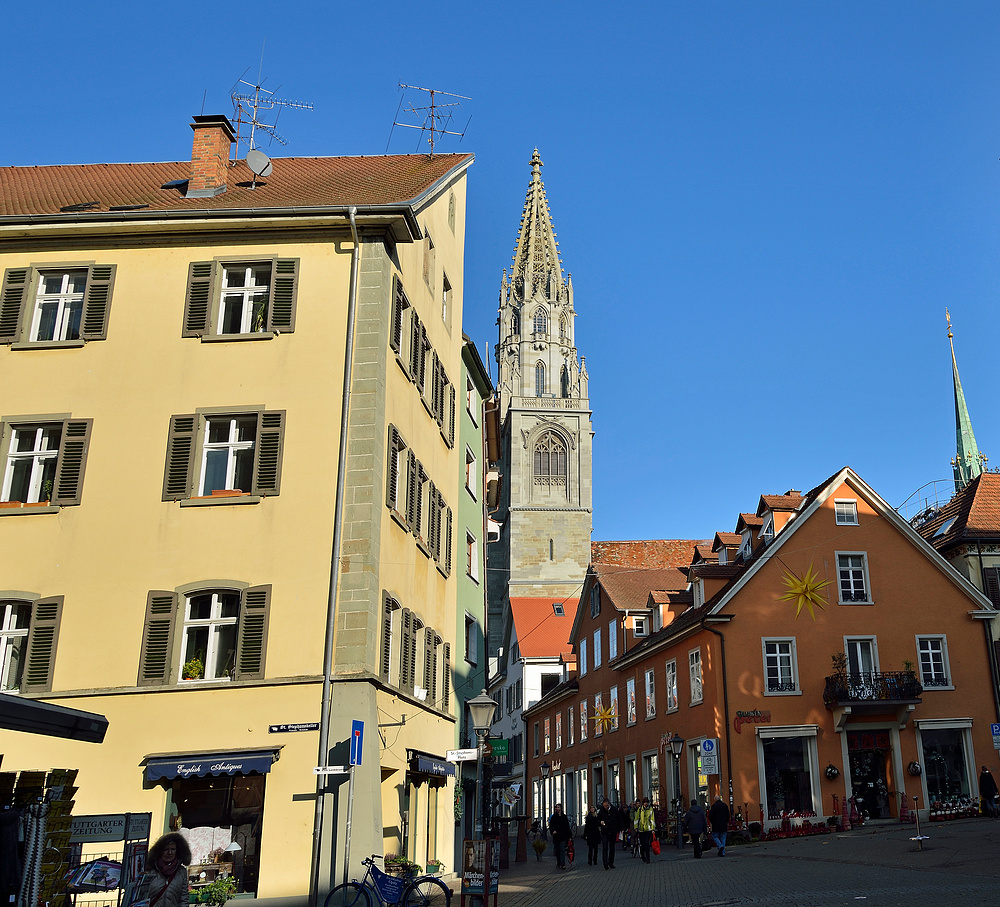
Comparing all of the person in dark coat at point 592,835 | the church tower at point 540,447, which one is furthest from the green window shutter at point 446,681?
the church tower at point 540,447

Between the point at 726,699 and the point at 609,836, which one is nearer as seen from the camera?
the point at 609,836

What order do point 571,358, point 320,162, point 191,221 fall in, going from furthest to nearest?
point 571,358, point 320,162, point 191,221

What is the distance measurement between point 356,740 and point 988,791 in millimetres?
21818

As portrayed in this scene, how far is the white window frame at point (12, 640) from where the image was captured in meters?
18.5

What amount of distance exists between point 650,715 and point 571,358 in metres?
66.5

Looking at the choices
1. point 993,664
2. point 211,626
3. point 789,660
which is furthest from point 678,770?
point 211,626

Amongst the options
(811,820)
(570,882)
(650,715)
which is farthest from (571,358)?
(570,882)

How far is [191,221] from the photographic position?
20.8 meters

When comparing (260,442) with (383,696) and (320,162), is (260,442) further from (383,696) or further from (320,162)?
(320,162)

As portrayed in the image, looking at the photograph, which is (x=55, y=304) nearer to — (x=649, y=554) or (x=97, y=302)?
(x=97, y=302)

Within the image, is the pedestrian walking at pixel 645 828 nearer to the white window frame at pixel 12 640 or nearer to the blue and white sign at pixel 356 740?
the blue and white sign at pixel 356 740

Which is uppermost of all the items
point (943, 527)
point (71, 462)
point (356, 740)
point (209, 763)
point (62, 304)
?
point (943, 527)

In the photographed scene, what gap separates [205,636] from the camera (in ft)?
60.8

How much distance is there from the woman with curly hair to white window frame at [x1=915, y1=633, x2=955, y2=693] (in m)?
28.7
